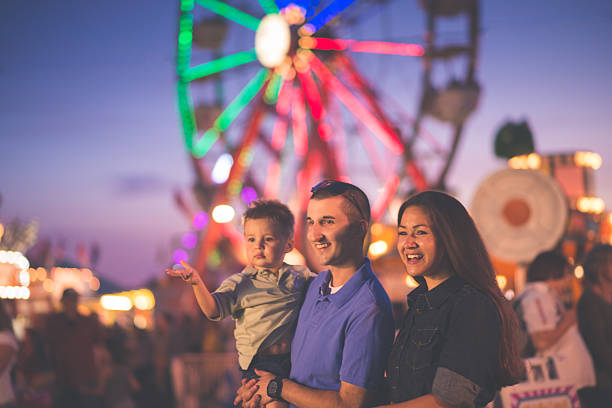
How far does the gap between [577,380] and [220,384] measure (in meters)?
4.34

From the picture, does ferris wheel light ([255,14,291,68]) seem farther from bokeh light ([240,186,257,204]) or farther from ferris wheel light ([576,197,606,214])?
bokeh light ([240,186,257,204])

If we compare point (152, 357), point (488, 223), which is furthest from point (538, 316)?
point (152, 357)

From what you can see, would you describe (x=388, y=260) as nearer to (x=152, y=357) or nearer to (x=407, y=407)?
(x=152, y=357)

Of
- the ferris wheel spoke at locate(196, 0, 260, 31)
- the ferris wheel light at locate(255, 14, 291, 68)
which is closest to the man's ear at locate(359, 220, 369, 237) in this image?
the ferris wheel light at locate(255, 14, 291, 68)

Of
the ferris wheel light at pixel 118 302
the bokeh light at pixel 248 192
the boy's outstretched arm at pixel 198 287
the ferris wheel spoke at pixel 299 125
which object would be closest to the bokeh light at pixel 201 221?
the ferris wheel spoke at pixel 299 125

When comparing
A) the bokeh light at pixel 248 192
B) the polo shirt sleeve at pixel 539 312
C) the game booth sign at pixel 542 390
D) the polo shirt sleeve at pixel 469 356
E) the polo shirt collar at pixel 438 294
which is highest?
the bokeh light at pixel 248 192

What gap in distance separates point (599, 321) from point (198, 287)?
2.54 m

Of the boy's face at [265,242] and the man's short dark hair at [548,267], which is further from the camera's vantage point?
the man's short dark hair at [548,267]

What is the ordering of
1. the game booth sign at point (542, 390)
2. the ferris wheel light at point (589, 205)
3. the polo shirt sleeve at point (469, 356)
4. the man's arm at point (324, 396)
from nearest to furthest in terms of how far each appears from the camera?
the polo shirt sleeve at point (469, 356)
the man's arm at point (324, 396)
the game booth sign at point (542, 390)
the ferris wheel light at point (589, 205)

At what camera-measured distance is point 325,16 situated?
463 inches

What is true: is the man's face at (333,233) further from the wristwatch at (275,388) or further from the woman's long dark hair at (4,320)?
the woman's long dark hair at (4,320)

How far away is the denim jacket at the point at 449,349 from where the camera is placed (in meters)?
1.76

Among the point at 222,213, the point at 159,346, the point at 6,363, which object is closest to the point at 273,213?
the point at 6,363

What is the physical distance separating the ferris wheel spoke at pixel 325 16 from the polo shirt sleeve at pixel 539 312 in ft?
28.7
